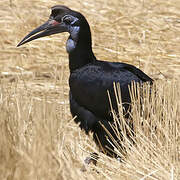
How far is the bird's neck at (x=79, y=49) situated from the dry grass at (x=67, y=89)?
1.48ft

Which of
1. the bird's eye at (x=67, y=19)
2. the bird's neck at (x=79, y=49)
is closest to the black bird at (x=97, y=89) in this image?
the bird's neck at (x=79, y=49)

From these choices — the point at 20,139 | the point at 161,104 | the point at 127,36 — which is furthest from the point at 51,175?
the point at 127,36

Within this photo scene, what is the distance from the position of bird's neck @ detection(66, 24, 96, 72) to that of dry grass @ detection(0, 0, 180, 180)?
17.7 inches

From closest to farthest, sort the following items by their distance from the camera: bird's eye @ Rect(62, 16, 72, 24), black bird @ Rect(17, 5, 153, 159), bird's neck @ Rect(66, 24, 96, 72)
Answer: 1. black bird @ Rect(17, 5, 153, 159)
2. bird's neck @ Rect(66, 24, 96, 72)
3. bird's eye @ Rect(62, 16, 72, 24)

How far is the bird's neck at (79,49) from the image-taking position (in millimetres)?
5824

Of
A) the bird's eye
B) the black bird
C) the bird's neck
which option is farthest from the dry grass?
the bird's eye

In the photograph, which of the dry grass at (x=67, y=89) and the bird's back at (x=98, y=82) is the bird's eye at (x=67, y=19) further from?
the dry grass at (x=67, y=89)

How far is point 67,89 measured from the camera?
745 centimetres

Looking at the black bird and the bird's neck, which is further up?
the bird's neck

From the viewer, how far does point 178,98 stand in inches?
195

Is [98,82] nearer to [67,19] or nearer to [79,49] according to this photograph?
[79,49]

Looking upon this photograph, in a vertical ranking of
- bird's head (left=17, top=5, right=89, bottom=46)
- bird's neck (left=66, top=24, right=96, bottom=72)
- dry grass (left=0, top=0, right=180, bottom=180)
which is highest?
bird's head (left=17, top=5, right=89, bottom=46)

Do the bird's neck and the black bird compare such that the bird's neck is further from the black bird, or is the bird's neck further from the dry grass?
the dry grass

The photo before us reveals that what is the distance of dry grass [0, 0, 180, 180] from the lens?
389cm
